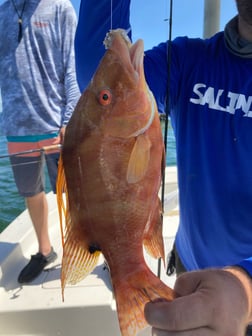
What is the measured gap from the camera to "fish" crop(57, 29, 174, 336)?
783mm

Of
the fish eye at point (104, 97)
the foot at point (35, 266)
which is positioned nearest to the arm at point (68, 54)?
the foot at point (35, 266)

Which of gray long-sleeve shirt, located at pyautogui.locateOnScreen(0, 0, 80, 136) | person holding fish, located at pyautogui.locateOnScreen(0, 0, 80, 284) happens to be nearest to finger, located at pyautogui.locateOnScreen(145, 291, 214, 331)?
person holding fish, located at pyautogui.locateOnScreen(0, 0, 80, 284)

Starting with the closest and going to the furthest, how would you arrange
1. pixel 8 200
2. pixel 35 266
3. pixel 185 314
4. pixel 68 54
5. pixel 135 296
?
1. pixel 185 314
2. pixel 135 296
3. pixel 68 54
4. pixel 35 266
5. pixel 8 200

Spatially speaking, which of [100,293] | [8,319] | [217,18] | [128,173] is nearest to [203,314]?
[128,173]

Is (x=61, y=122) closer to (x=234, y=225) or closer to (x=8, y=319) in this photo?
(x=8, y=319)

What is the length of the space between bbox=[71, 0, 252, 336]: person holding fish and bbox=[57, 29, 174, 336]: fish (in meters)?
0.29

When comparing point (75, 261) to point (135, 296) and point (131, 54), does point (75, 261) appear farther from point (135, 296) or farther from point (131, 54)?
point (131, 54)

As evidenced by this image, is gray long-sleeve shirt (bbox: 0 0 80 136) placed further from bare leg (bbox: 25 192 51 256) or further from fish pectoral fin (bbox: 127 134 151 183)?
fish pectoral fin (bbox: 127 134 151 183)

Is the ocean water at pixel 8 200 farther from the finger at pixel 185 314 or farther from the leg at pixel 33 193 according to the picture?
the finger at pixel 185 314

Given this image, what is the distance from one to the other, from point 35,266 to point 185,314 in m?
1.94

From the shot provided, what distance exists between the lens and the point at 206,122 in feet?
3.79

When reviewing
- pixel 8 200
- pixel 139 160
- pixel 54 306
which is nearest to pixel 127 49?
pixel 139 160

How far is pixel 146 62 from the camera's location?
116 centimetres

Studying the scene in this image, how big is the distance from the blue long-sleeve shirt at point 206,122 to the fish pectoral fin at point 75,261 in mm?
578
